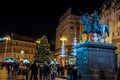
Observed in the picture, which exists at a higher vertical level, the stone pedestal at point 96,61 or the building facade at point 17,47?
the building facade at point 17,47

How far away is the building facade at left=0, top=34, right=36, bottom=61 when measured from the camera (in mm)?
107750

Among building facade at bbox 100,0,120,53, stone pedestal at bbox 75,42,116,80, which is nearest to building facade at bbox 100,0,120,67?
building facade at bbox 100,0,120,53

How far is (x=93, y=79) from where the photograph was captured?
19.6 meters

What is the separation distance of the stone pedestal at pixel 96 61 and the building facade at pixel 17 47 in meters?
84.9

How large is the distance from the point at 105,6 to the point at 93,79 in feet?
147

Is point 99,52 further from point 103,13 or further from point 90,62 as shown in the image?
point 103,13

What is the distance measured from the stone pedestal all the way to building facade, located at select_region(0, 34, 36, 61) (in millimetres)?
84860

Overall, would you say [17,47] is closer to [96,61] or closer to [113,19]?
[113,19]

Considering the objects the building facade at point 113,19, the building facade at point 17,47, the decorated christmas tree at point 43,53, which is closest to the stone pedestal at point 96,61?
the building facade at point 113,19

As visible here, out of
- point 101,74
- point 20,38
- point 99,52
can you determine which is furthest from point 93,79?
point 20,38

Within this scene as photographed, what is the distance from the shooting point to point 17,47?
363 feet

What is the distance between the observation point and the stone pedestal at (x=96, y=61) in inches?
783

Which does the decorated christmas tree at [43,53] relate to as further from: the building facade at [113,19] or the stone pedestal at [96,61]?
the stone pedestal at [96,61]

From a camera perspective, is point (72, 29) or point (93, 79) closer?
point (93, 79)
